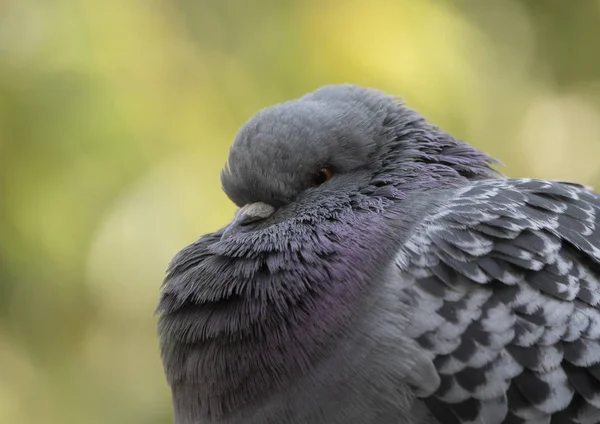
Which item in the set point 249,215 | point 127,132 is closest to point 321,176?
point 249,215

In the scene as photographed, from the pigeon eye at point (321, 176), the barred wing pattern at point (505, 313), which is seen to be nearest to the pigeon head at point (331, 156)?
the pigeon eye at point (321, 176)

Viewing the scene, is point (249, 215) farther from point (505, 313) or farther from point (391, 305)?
point (505, 313)

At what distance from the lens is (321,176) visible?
2465 millimetres

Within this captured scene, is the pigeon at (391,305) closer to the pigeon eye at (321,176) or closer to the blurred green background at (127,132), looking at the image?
the pigeon eye at (321,176)

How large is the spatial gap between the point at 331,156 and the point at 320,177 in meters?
0.09

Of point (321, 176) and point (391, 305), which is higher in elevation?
point (321, 176)

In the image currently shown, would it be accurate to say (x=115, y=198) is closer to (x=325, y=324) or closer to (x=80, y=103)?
(x=80, y=103)

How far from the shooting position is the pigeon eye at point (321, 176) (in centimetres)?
246

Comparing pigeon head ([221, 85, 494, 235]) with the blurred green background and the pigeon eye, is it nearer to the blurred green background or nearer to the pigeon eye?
the pigeon eye

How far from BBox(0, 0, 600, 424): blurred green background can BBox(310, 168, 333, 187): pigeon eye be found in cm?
203

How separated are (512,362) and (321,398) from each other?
551 millimetres

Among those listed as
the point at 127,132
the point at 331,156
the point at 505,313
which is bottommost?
the point at 505,313

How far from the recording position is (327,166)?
246cm

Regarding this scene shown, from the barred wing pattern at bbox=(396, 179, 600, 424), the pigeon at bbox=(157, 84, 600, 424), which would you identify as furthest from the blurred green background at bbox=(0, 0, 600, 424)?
the barred wing pattern at bbox=(396, 179, 600, 424)
